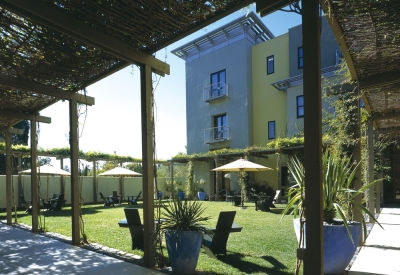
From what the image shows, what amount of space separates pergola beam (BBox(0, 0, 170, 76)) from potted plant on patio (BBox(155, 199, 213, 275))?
6.78 feet

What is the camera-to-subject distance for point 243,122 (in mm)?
20062

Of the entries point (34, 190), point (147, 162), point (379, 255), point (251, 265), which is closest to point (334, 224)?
point (251, 265)

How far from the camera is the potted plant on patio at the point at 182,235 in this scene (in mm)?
4129

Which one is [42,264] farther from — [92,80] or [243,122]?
[243,122]

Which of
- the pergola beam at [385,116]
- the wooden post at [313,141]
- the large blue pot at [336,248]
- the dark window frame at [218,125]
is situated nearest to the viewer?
the wooden post at [313,141]

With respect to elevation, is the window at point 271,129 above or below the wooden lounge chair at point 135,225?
above

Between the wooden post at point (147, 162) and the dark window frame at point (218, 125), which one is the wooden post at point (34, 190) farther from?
the dark window frame at point (218, 125)

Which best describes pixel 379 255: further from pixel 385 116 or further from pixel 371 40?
pixel 385 116

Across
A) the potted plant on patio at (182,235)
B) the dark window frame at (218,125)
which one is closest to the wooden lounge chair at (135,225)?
the potted plant on patio at (182,235)

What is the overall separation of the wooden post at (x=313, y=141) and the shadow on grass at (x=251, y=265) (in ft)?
5.00

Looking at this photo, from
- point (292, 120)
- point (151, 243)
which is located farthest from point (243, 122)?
point (151, 243)

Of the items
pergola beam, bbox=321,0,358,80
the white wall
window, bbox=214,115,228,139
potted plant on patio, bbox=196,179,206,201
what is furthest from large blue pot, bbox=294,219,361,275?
window, bbox=214,115,228,139

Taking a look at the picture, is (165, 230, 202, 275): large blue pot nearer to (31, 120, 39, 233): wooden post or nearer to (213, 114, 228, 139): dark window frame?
(31, 120, 39, 233): wooden post

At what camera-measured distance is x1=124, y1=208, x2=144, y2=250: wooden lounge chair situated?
542cm
